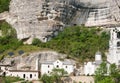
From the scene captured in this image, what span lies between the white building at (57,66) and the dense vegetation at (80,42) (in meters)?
3.06

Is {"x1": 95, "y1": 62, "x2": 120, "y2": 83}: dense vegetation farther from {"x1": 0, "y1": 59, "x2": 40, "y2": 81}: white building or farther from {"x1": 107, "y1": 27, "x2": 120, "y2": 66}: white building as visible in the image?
{"x1": 0, "y1": 59, "x2": 40, "y2": 81}: white building

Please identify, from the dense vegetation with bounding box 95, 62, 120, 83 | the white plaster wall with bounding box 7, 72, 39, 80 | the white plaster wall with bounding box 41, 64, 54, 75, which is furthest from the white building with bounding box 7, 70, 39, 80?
the dense vegetation with bounding box 95, 62, 120, 83

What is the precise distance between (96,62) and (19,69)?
9884 millimetres

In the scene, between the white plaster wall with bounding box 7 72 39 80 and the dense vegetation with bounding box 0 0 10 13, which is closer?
the white plaster wall with bounding box 7 72 39 80

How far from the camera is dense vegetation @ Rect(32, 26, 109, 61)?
6575 centimetres

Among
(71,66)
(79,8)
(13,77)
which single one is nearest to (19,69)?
(13,77)

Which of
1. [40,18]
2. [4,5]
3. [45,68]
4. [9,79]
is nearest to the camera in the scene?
[9,79]

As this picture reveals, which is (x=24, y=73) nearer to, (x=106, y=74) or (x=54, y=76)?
(x=54, y=76)

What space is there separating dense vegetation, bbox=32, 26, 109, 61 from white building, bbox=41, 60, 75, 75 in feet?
10.0

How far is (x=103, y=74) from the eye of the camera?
57.6m

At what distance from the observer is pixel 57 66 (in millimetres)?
62812

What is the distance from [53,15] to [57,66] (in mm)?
12243

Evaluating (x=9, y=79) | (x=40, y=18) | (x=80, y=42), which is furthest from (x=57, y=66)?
(x=40, y=18)

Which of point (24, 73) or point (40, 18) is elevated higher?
point (40, 18)
